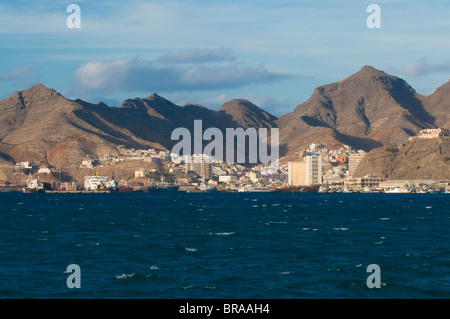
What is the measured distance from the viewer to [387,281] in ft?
199

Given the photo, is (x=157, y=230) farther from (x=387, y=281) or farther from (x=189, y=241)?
(x=387, y=281)

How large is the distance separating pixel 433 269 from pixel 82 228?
64.7 metres

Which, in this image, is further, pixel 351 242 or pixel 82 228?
pixel 82 228
